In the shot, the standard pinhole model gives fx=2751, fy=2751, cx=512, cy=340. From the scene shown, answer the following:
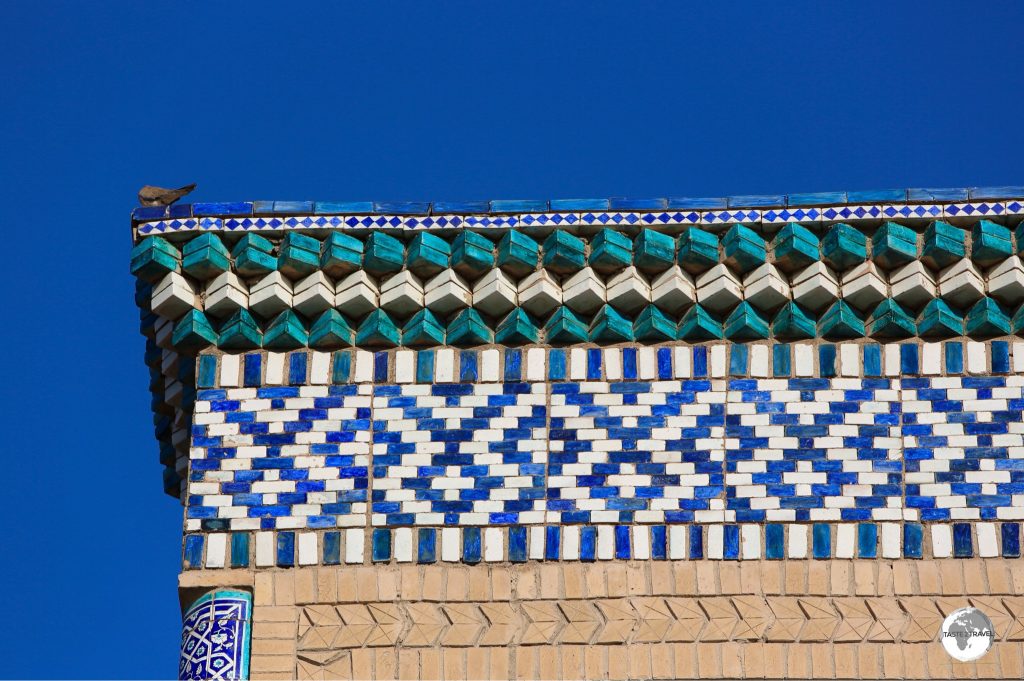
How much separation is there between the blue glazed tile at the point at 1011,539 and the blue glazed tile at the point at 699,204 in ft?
4.00

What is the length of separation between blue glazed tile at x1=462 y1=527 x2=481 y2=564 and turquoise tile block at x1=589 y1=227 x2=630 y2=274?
87 centimetres

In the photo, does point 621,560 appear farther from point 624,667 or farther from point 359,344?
point 359,344

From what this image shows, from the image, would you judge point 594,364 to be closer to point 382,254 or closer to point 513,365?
point 513,365

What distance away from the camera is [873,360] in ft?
25.3

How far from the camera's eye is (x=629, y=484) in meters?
7.57

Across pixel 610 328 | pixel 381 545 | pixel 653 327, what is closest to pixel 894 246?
pixel 653 327

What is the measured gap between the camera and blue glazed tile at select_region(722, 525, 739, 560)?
7.48m

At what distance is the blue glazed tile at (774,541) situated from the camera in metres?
7.47

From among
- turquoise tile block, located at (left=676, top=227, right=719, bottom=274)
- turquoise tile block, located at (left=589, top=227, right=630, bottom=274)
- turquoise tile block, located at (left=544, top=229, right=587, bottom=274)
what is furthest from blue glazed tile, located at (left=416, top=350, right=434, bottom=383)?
turquoise tile block, located at (left=676, top=227, right=719, bottom=274)

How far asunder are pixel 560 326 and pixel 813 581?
103cm

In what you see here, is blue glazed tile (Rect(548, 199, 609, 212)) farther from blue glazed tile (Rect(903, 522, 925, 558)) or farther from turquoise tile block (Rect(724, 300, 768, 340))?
blue glazed tile (Rect(903, 522, 925, 558))

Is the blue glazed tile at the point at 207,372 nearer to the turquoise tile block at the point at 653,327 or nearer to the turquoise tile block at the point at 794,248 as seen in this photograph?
the turquoise tile block at the point at 653,327

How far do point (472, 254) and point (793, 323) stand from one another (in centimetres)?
93

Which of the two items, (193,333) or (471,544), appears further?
(193,333)
